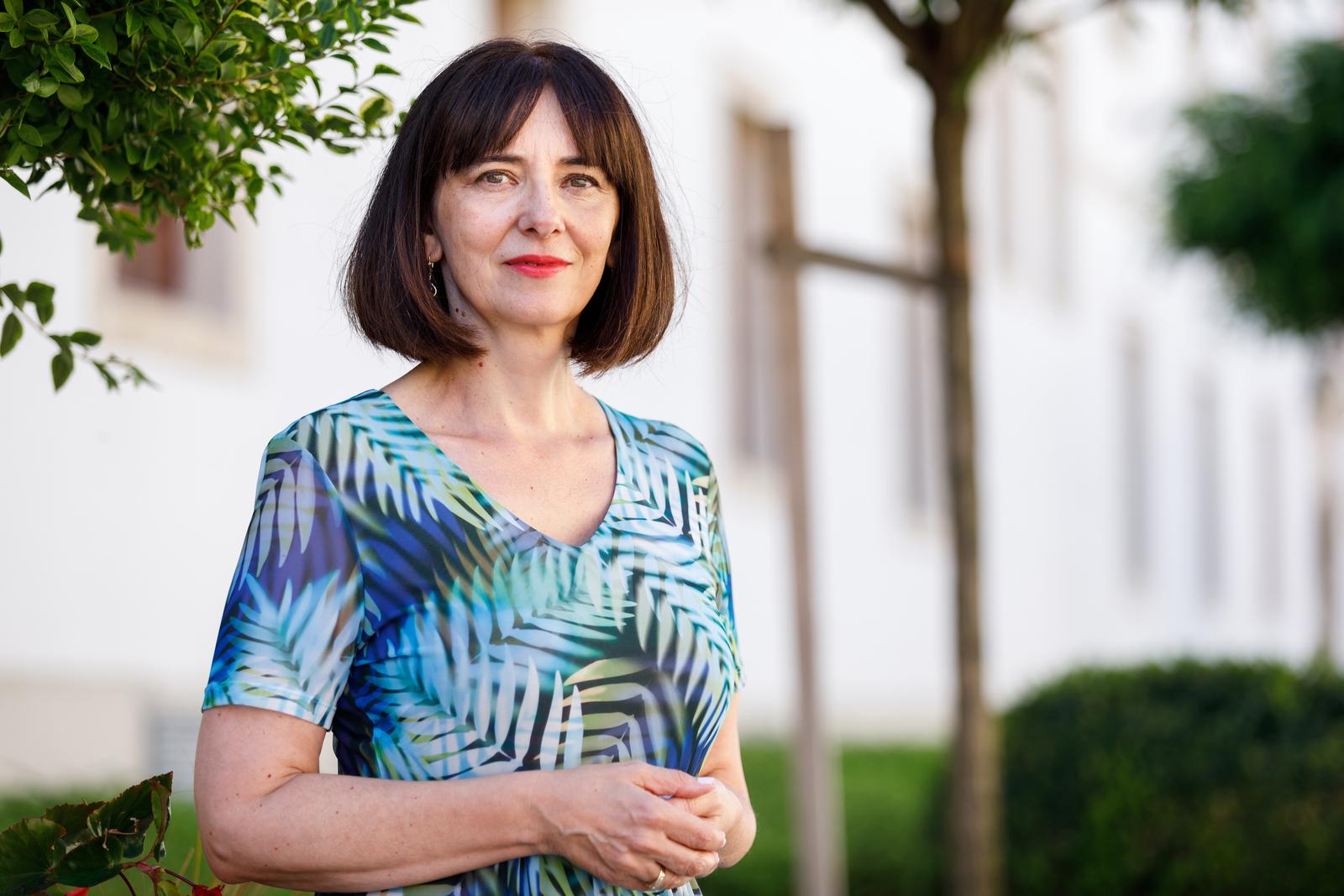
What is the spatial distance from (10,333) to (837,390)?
34.4 feet

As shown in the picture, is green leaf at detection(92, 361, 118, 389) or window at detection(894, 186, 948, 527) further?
window at detection(894, 186, 948, 527)

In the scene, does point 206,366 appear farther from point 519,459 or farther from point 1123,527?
point 1123,527

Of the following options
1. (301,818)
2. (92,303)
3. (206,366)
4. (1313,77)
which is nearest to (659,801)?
(301,818)

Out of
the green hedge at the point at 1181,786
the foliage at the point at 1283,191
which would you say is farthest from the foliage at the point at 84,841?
the foliage at the point at 1283,191

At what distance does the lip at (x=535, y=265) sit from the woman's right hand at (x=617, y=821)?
512 millimetres

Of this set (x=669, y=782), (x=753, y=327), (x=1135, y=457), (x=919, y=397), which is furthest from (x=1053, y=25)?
(x=1135, y=457)

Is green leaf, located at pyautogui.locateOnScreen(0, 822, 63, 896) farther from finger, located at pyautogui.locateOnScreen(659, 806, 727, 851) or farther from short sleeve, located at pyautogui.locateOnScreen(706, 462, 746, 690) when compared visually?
short sleeve, located at pyautogui.locateOnScreen(706, 462, 746, 690)

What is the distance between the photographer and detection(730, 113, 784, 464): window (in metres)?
11.3

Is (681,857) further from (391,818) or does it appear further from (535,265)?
(535,265)

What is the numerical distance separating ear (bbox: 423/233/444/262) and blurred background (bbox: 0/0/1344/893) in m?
0.21

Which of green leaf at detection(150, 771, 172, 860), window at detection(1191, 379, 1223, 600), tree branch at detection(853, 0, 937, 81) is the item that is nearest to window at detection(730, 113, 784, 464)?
tree branch at detection(853, 0, 937, 81)

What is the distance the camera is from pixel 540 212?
182 centimetres

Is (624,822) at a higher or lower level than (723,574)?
lower

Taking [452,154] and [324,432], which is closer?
[324,432]
